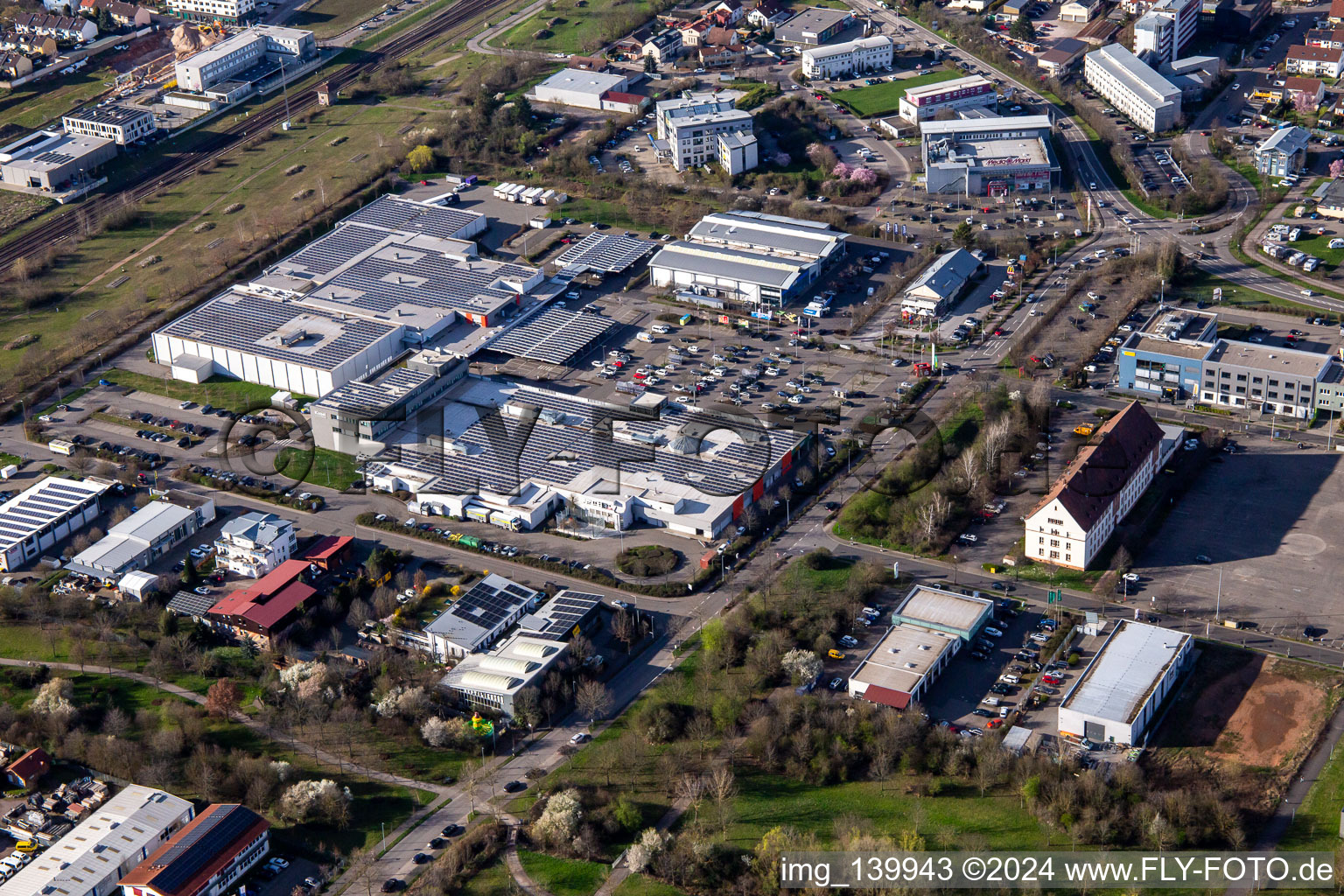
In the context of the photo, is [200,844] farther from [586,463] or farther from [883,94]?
[883,94]

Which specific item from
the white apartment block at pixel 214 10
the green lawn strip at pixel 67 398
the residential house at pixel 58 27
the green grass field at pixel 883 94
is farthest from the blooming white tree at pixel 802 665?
the residential house at pixel 58 27

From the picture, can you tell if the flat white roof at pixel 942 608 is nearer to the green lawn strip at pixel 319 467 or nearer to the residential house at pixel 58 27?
the green lawn strip at pixel 319 467

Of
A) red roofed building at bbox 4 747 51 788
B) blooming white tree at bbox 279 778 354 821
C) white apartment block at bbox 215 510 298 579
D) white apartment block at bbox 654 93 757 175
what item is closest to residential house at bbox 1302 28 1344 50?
white apartment block at bbox 654 93 757 175

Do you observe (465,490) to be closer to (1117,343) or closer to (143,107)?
(1117,343)

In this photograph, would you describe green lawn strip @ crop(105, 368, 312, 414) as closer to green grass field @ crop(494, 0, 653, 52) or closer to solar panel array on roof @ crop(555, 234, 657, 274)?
solar panel array on roof @ crop(555, 234, 657, 274)

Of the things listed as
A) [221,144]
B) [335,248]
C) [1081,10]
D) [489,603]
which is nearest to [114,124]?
[221,144]

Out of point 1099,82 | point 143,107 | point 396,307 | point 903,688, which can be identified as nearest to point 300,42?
point 143,107
